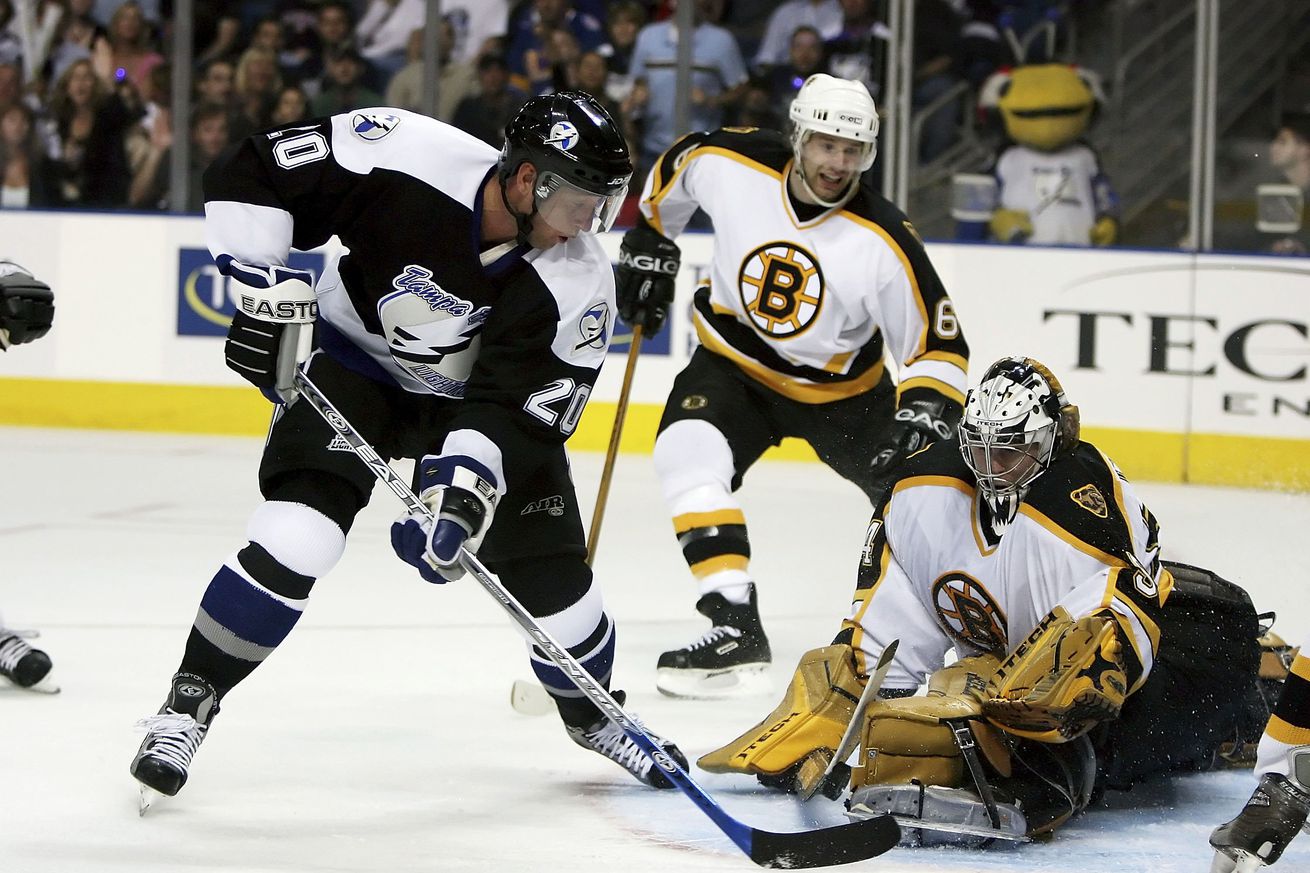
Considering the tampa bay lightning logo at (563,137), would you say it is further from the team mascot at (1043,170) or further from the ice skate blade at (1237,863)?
the team mascot at (1043,170)

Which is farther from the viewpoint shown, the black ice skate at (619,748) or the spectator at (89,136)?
the spectator at (89,136)

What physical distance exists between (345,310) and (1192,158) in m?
4.58

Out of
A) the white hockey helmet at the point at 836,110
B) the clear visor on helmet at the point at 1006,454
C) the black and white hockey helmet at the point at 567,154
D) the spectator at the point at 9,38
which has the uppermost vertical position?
the spectator at the point at 9,38

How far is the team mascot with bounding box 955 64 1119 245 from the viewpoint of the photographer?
22.7 ft

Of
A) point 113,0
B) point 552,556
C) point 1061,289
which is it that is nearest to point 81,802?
point 552,556

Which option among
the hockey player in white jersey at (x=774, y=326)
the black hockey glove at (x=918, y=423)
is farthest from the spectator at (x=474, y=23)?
the black hockey glove at (x=918, y=423)

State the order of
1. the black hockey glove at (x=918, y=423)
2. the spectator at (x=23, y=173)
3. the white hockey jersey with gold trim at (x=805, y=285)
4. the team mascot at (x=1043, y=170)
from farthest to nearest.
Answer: the spectator at (x=23, y=173)
the team mascot at (x=1043, y=170)
the white hockey jersey with gold trim at (x=805, y=285)
the black hockey glove at (x=918, y=423)

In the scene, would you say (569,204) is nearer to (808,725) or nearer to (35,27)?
(808,725)

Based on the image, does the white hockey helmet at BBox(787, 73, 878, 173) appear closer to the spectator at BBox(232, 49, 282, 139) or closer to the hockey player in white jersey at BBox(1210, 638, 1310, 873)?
the hockey player in white jersey at BBox(1210, 638, 1310, 873)

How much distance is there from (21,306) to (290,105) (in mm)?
4618

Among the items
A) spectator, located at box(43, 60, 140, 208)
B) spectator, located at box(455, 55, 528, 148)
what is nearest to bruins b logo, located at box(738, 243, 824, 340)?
spectator, located at box(455, 55, 528, 148)

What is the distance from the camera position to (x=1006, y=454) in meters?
2.75

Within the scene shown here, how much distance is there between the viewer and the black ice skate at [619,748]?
2979mm

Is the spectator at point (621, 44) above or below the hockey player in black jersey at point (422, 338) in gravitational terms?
above
